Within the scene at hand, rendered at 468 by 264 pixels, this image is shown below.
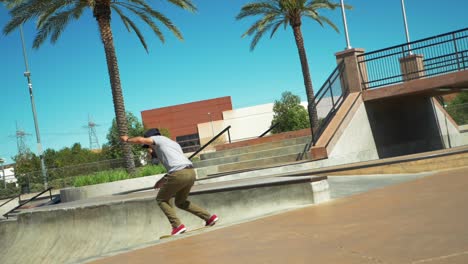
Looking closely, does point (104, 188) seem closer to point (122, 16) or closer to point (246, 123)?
point (122, 16)

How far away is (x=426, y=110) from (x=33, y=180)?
23432 mm

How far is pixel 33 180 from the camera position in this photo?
3238 centimetres

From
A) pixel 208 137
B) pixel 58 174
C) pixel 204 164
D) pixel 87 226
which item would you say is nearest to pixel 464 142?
pixel 204 164

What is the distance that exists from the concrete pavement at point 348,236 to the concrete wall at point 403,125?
11.6 m

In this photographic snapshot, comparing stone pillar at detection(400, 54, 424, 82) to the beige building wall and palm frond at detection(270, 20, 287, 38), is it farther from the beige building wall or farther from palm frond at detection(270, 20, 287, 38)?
the beige building wall

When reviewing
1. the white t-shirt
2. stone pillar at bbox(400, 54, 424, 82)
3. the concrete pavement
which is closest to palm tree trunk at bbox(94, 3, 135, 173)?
stone pillar at bbox(400, 54, 424, 82)

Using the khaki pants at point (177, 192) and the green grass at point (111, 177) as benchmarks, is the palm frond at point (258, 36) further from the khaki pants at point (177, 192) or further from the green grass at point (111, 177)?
the khaki pants at point (177, 192)

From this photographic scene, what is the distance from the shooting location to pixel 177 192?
7387 mm

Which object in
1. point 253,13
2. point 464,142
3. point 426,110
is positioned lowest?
point 464,142

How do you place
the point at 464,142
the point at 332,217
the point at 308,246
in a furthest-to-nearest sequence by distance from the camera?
the point at 464,142, the point at 332,217, the point at 308,246

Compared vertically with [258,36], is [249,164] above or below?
below

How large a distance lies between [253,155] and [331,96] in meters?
3.49

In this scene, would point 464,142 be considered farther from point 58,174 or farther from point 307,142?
point 58,174

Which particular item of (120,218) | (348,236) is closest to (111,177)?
(120,218)
